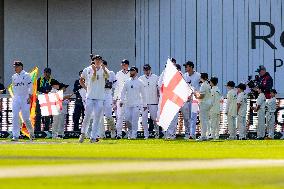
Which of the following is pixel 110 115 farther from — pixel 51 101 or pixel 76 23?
pixel 76 23

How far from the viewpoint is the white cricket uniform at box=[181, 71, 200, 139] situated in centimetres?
3016

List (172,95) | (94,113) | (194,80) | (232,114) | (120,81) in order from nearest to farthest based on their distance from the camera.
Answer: (94,113)
(172,95)
(194,80)
(232,114)
(120,81)

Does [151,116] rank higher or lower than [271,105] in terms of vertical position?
lower

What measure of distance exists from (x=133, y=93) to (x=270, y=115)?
4.11 meters

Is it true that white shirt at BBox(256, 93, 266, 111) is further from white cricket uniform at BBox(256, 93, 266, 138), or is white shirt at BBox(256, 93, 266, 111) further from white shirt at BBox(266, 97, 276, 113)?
white shirt at BBox(266, 97, 276, 113)

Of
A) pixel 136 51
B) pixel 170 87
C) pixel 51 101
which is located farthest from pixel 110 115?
pixel 136 51

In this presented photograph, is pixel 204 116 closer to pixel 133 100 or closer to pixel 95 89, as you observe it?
pixel 133 100

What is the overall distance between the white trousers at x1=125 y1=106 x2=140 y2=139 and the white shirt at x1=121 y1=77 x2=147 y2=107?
0.19 meters

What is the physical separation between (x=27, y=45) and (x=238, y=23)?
7815mm

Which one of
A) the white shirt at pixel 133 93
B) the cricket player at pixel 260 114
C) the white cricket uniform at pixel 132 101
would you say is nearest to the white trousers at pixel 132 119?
the white cricket uniform at pixel 132 101

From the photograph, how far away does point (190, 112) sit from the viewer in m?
30.9

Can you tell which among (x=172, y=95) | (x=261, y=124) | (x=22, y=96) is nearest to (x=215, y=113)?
(x=261, y=124)

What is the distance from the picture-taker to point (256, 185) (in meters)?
9.34

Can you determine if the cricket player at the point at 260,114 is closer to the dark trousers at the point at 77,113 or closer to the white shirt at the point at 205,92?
the white shirt at the point at 205,92
